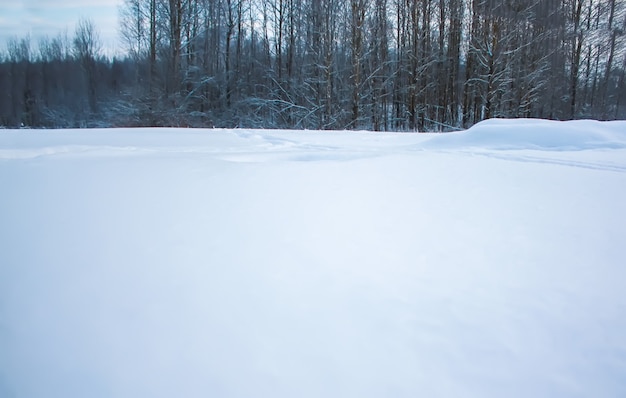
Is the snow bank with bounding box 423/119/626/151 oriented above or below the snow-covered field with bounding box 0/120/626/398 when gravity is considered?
above

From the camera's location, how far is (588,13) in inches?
545

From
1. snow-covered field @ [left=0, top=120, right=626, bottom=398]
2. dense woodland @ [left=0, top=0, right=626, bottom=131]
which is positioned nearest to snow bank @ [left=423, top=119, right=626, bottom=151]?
snow-covered field @ [left=0, top=120, right=626, bottom=398]

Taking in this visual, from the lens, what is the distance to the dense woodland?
11227 millimetres

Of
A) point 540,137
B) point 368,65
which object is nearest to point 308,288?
point 540,137

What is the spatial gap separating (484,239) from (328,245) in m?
0.52

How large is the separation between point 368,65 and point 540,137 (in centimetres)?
1030

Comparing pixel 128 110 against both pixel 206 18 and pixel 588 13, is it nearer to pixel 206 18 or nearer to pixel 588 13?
pixel 206 18

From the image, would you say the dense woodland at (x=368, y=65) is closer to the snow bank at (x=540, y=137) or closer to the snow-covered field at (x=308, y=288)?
the snow bank at (x=540, y=137)

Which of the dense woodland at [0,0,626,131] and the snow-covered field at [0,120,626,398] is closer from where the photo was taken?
the snow-covered field at [0,120,626,398]

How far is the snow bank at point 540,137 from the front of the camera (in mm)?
3520

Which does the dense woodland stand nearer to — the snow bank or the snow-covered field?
the snow bank

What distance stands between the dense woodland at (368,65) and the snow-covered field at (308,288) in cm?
955

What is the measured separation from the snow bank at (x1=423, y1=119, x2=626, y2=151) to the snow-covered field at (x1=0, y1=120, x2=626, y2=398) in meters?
1.69

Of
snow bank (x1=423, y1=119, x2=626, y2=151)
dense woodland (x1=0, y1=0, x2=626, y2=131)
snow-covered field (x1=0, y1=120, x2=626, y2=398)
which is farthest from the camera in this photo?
dense woodland (x1=0, y1=0, x2=626, y2=131)
